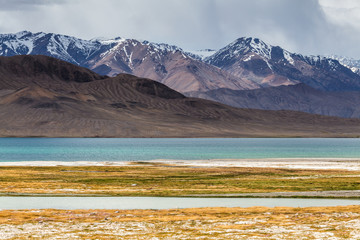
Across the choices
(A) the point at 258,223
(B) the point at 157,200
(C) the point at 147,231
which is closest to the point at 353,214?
(A) the point at 258,223

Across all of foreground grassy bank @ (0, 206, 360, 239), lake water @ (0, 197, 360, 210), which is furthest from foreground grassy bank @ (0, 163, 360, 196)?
foreground grassy bank @ (0, 206, 360, 239)

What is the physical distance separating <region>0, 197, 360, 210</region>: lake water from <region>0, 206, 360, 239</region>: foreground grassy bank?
3.92 m

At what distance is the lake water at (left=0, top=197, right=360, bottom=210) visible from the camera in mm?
37125

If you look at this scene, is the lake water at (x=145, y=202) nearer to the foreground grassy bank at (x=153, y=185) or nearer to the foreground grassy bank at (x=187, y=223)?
the foreground grassy bank at (x=153, y=185)

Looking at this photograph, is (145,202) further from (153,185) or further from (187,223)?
(153,185)

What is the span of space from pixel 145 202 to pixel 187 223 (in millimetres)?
11181

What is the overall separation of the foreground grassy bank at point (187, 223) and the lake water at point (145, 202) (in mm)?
3916

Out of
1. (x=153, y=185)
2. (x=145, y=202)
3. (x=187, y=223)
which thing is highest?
(x=153, y=185)

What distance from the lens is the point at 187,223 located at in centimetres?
2845

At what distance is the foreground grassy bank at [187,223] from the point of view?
25.1 meters

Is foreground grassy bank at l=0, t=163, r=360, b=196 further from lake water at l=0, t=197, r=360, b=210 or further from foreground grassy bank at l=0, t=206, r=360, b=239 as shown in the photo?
foreground grassy bank at l=0, t=206, r=360, b=239

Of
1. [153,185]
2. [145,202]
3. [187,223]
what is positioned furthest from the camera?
[153,185]

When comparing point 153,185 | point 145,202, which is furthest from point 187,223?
point 153,185

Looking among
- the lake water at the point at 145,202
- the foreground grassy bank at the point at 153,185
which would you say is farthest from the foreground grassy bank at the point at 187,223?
the foreground grassy bank at the point at 153,185
